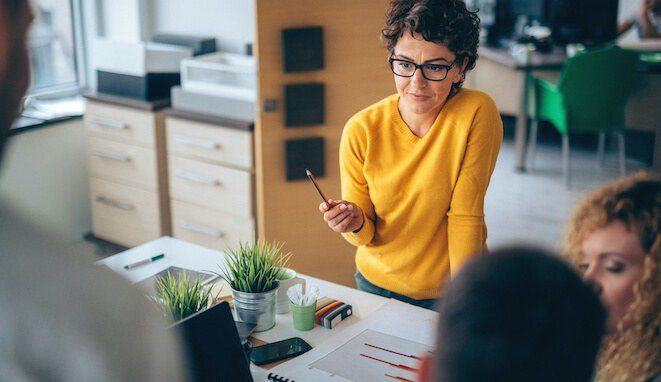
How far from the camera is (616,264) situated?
1292mm

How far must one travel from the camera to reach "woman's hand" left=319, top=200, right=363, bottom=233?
77.2 inches

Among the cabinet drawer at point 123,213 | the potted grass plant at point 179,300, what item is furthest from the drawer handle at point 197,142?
→ the potted grass plant at point 179,300

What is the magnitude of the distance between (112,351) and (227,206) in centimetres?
309

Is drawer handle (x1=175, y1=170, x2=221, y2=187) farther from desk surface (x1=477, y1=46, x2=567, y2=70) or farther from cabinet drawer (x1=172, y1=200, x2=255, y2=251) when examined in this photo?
desk surface (x1=477, y1=46, x2=567, y2=70)

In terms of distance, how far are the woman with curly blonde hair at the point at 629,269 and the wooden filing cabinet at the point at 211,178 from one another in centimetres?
227

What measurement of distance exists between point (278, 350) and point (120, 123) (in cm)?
245

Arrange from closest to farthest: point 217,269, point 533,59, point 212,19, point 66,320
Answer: point 66,320
point 217,269
point 212,19
point 533,59

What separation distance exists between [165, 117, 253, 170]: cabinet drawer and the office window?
1.15 metres

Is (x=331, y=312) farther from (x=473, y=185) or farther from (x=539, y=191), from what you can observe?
(x=539, y=191)

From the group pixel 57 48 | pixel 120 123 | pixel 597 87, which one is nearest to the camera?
pixel 120 123

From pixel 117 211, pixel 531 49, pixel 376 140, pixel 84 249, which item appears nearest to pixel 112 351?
pixel 84 249

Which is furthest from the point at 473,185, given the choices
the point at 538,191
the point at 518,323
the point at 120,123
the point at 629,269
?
the point at 538,191

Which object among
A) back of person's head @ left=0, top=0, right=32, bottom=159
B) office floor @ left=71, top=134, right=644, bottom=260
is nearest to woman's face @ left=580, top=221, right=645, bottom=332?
back of person's head @ left=0, top=0, right=32, bottom=159

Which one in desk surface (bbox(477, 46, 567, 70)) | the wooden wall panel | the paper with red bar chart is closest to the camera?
the paper with red bar chart
